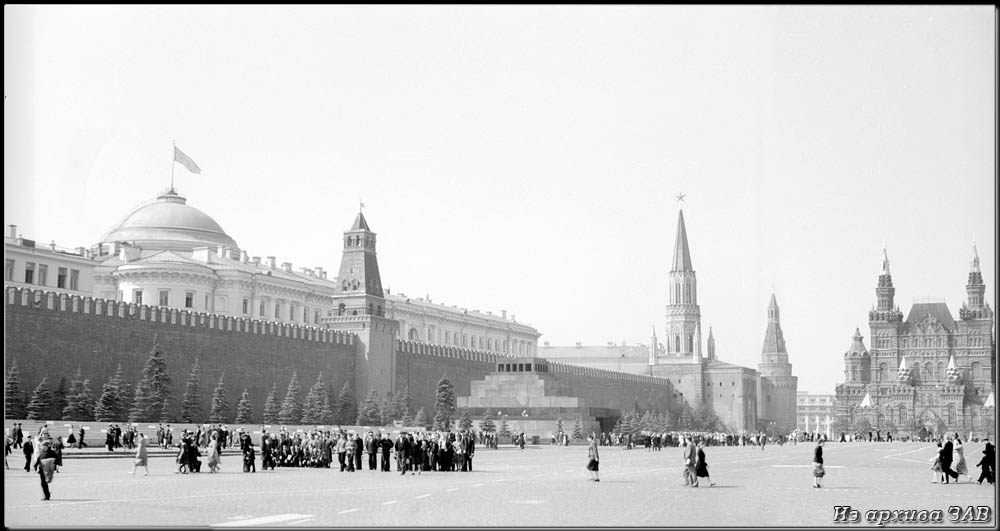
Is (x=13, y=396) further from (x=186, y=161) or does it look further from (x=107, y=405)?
(x=186, y=161)

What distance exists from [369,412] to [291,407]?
17.7ft

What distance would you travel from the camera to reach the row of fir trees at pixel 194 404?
115ft

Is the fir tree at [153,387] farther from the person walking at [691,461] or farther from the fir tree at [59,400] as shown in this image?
the person walking at [691,461]

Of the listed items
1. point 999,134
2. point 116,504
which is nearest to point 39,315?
point 116,504

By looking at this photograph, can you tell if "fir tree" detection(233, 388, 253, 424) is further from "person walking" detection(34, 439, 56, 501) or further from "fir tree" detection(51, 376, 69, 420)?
"person walking" detection(34, 439, 56, 501)

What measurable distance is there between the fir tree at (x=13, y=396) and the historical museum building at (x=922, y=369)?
78.3m

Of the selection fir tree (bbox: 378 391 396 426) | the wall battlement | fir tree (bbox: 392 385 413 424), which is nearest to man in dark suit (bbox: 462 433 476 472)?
the wall battlement

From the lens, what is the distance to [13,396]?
33812 millimetres

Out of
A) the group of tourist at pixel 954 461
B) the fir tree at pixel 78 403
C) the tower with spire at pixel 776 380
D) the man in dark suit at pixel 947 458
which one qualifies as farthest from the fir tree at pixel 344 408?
the tower with spire at pixel 776 380

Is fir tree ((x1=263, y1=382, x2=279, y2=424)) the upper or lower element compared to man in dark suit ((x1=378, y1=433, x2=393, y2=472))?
upper

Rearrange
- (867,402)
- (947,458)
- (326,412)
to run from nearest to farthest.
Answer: (947,458), (326,412), (867,402)

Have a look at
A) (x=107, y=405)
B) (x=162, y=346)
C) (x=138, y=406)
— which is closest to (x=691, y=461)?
(x=107, y=405)

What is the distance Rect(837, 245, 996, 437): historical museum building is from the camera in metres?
98.6

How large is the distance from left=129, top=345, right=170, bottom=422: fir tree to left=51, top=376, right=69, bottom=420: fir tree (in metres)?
2.25
